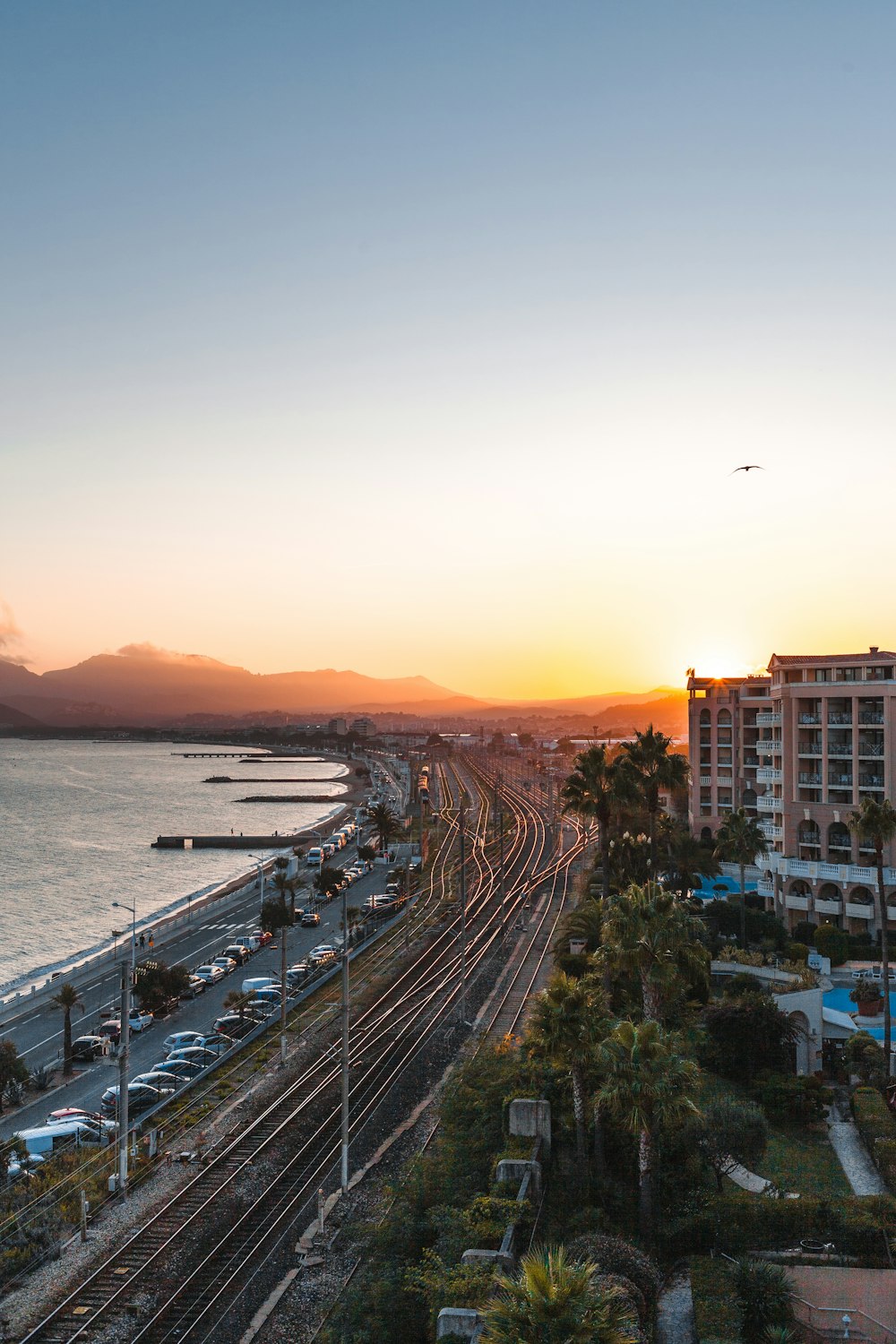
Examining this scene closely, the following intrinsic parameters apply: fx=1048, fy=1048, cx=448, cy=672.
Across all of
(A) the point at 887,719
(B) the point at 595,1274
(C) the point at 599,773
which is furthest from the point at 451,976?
(B) the point at 595,1274

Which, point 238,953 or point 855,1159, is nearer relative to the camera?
point 855,1159

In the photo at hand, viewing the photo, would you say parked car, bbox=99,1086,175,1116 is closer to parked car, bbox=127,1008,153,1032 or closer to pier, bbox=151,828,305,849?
parked car, bbox=127,1008,153,1032

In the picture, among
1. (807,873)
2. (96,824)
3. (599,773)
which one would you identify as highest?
(599,773)

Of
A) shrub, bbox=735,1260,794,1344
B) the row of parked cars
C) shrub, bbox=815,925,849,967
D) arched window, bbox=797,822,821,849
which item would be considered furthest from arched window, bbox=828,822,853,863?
the row of parked cars

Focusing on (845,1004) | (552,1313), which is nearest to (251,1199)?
(552,1313)

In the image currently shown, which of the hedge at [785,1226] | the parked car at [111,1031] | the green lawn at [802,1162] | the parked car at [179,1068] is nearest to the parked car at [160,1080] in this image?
the parked car at [179,1068]

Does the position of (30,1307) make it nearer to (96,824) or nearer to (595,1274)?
(595,1274)

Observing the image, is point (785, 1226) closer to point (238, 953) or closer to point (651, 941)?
point (651, 941)
